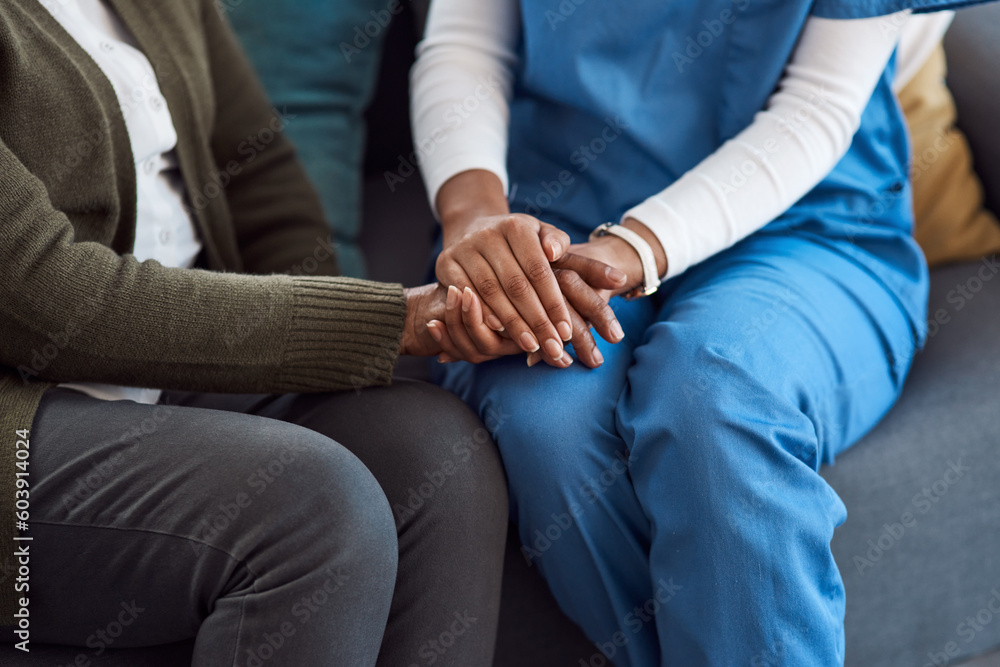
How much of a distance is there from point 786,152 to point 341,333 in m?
0.47

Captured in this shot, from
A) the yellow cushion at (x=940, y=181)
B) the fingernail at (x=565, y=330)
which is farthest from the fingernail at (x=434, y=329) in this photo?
the yellow cushion at (x=940, y=181)

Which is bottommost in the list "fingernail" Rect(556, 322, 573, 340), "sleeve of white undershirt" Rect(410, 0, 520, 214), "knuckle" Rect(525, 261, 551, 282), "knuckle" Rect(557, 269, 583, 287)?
"fingernail" Rect(556, 322, 573, 340)

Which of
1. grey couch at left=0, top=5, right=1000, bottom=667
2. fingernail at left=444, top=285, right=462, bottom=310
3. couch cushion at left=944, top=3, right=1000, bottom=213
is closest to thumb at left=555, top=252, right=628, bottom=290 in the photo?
fingernail at left=444, top=285, right=462, bottom=310

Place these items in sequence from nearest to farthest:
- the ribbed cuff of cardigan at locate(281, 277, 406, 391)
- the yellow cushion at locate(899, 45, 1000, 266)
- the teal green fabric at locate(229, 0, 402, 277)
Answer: the ribbed cuff of cardigan at locate(281, 277, 406, 391)
the yellow cushion at locate(899, 45, 1000, 266)
the teal green fabric at locate(229, 0, 402, 277)

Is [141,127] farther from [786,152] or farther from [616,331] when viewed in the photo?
[786,152]

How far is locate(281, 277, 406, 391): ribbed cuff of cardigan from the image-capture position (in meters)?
0.66

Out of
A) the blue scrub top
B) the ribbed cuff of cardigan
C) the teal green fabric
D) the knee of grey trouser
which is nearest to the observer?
the knee of grey trouser

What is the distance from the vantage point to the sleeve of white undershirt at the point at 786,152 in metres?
0.75

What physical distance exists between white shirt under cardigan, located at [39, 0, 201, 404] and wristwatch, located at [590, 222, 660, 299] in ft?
1.43

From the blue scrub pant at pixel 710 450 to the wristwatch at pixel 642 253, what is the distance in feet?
0.12

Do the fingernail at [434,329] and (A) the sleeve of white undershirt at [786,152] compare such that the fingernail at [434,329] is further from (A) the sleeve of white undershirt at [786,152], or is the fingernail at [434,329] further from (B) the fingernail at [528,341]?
(A) the sleeve of white undershirt at [786,152]

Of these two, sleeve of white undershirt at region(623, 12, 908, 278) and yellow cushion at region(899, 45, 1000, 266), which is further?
yellow cushion at region(899, 45, 1000, 266)

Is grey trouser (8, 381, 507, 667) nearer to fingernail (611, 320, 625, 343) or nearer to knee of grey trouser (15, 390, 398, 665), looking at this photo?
knee of grey trouser (15, 390, 398, 665)

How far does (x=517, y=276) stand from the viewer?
0.70 m
